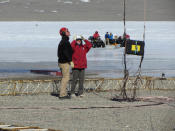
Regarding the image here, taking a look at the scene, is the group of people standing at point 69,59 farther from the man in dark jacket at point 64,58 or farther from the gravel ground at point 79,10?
the gravel ground at point 79,10

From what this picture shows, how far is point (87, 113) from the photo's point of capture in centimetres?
962

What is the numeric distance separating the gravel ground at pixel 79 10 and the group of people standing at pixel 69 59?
302 ft

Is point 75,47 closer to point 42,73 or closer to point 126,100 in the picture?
point 126,100

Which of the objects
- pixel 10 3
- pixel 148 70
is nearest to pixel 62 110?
pixel 148 70

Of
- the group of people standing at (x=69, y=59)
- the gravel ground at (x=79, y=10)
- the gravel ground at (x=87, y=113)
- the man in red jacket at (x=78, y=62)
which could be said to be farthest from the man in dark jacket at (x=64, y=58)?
the gravel ground at (x=79, y=10)

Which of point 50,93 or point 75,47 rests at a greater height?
point 75,47

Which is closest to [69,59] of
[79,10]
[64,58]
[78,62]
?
Answer: [64,58]

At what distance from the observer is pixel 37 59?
2227 centimetres

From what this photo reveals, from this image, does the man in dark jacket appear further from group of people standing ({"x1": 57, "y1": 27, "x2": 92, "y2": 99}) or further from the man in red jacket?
the man in red jacket

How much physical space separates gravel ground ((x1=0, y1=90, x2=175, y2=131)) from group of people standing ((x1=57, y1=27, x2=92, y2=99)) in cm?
31

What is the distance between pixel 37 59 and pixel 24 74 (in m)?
5.47

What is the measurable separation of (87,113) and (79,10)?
117 m

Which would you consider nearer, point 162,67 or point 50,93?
point 50,93

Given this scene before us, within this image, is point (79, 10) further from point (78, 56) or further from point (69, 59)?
point (69, 59)
